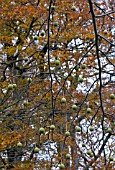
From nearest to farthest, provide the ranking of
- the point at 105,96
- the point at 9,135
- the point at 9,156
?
the point at 9,135 → the point at 9,156 → the point at 105,96

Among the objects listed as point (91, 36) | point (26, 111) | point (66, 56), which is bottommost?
point (26, 111)

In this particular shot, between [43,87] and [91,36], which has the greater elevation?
[91,36]

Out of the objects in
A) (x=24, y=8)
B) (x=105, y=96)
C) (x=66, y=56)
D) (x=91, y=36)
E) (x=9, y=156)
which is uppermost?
(x=24, y=8)

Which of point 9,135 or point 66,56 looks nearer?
point 9,135

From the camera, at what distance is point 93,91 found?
8344mm

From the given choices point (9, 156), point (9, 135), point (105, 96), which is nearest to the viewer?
point (9, 135)

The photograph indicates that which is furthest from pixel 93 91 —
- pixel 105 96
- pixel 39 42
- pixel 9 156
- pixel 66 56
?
pixel 9 156

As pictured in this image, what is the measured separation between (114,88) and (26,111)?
2.59 metres

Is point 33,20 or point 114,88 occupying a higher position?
point 33,20

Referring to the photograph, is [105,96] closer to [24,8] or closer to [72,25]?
[72,25]

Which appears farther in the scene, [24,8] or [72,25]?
[72,25]

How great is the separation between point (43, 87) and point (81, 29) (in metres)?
1.72

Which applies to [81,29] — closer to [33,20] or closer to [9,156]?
[33,20]

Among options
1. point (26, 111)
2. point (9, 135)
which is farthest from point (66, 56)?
point (9, 135)
